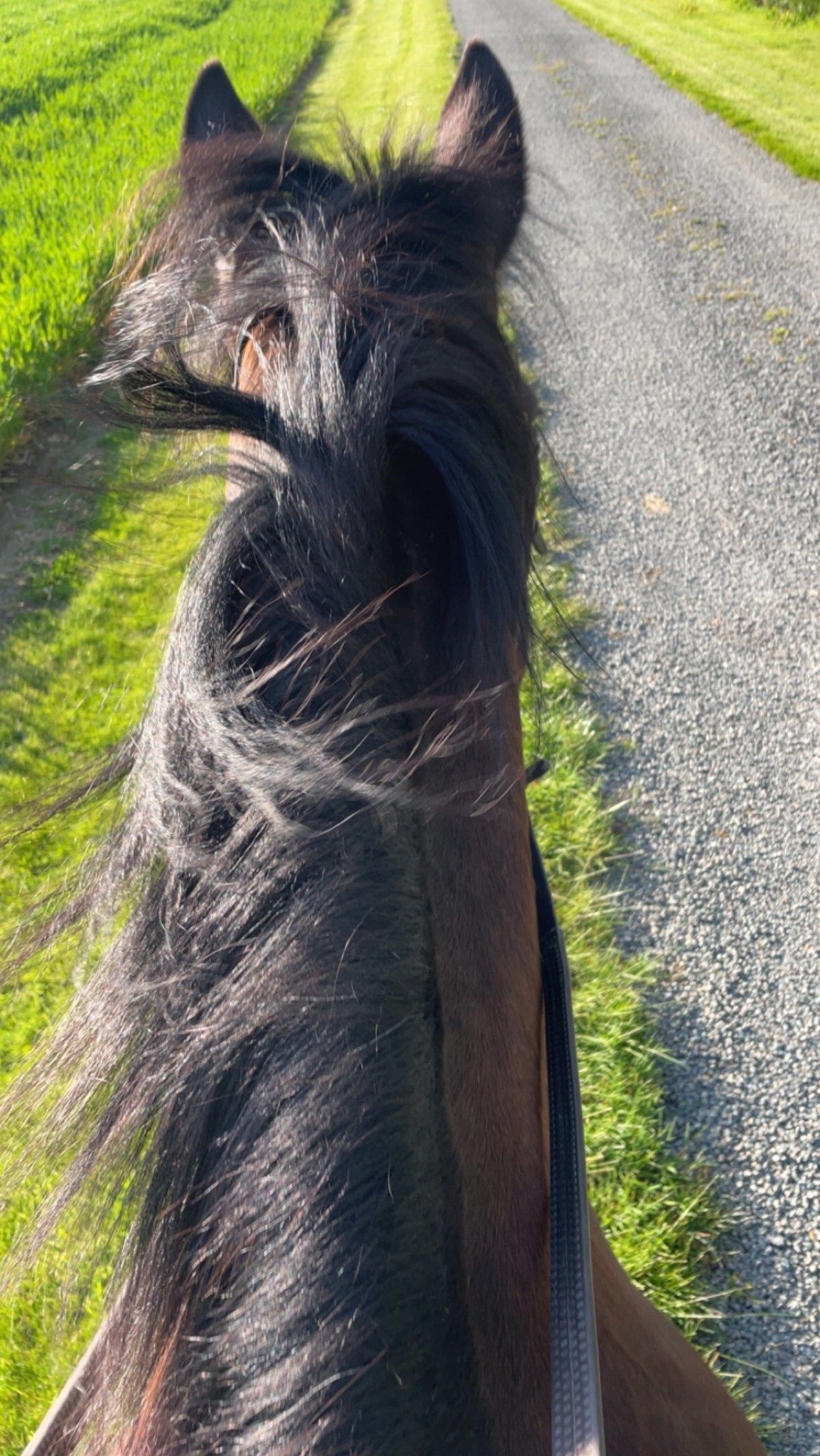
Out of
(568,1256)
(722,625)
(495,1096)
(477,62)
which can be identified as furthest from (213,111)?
(722,625)

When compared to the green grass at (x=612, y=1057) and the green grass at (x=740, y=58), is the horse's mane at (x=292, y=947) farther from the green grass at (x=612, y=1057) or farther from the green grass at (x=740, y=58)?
the green grass at (x=740, y=58)

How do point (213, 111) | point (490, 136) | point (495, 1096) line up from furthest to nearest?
point (213, 111)
point (490, 136)
point (495, 1096)

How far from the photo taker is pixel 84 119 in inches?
403

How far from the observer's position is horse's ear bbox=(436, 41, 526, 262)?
140cm

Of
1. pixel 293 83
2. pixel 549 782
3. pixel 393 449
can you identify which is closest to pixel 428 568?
pixel 393 449

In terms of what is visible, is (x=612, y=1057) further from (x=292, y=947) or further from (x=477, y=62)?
(x=477, y=62)

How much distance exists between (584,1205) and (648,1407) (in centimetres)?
31

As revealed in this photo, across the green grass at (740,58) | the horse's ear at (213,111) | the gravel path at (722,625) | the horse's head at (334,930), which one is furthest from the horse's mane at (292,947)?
the green grass at (740,58)

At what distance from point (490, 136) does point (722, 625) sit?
248 centimetres

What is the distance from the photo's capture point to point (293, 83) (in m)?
12.9

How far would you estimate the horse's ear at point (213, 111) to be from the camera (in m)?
1.73

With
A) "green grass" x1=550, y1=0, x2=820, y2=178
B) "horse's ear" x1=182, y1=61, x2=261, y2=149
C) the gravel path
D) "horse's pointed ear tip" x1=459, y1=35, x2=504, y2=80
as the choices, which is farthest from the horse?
"green grass" x1=550, y1=0, x2=820, y2=178

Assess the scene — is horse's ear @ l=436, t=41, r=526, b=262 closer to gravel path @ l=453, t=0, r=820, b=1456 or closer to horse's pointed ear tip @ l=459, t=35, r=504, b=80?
horse's pointed ear tip @ l=459, t=35, r=504, b=80

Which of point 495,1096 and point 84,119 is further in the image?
point 84,119
